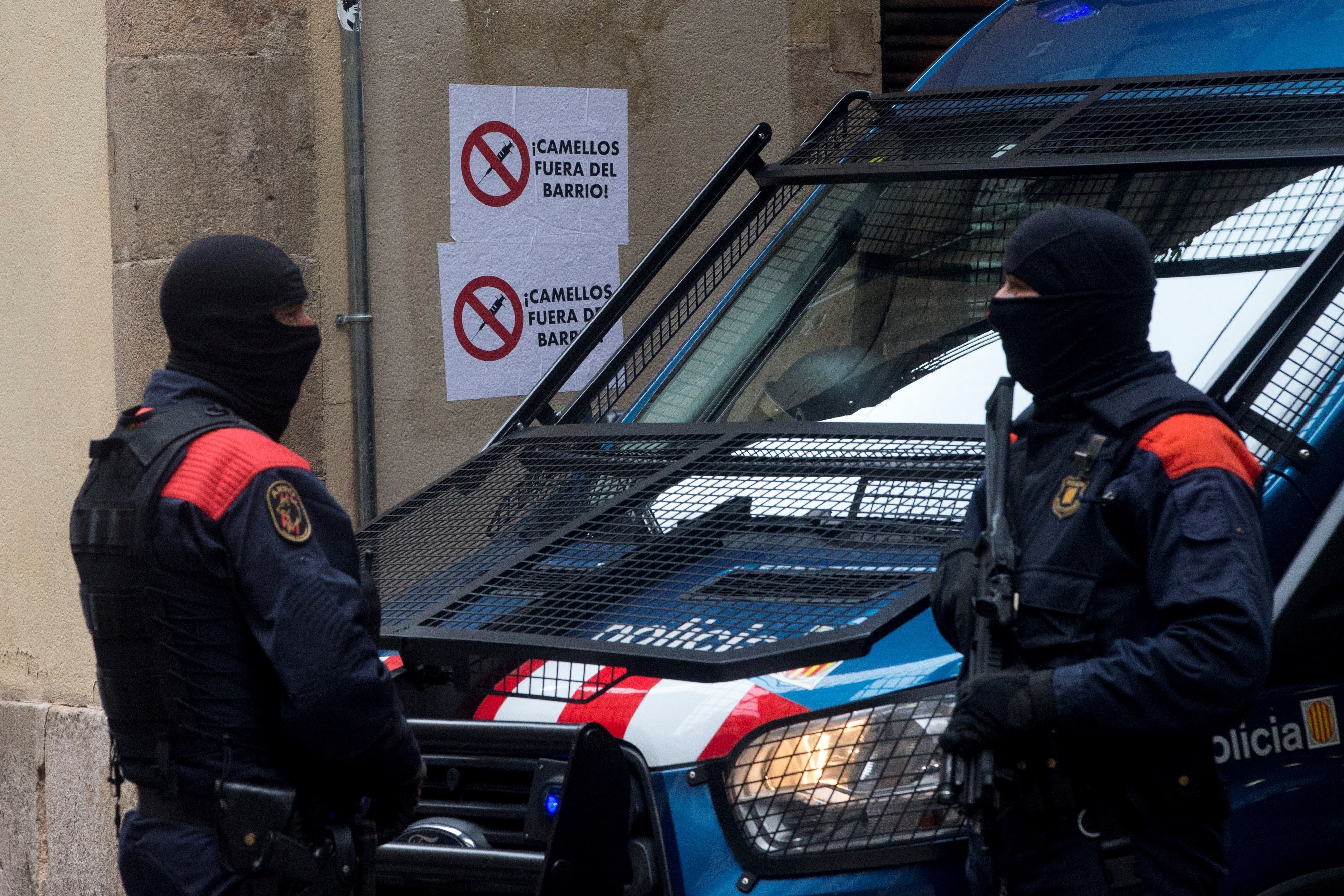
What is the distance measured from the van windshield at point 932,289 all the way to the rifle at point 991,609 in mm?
577

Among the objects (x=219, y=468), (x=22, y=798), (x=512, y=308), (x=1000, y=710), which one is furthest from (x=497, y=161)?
(x=1000, y=710)

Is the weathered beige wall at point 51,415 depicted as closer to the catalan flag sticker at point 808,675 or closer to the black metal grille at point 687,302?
the black metal grille at point 687,302

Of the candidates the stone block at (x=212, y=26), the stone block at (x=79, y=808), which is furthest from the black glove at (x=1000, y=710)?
the stone block at (x=79, y=808)

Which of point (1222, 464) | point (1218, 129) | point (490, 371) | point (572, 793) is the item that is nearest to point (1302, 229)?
point (1218, 129)

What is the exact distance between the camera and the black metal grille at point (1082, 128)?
10.4ft

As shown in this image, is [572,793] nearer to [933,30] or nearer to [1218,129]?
[1218,129]

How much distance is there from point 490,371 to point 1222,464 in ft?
12.2

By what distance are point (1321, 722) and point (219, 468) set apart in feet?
6.12

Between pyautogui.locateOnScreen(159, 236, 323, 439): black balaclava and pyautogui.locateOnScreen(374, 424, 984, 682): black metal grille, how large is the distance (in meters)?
0.55

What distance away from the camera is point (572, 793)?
2484mm

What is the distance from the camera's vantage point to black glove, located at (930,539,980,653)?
2.34 metres

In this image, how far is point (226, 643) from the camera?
2.45 meters

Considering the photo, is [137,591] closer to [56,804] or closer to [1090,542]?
[1090,542]

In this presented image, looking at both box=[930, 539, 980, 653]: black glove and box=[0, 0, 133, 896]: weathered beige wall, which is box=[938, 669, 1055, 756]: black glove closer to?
box=[930, 539, 980, 653]: black glove
